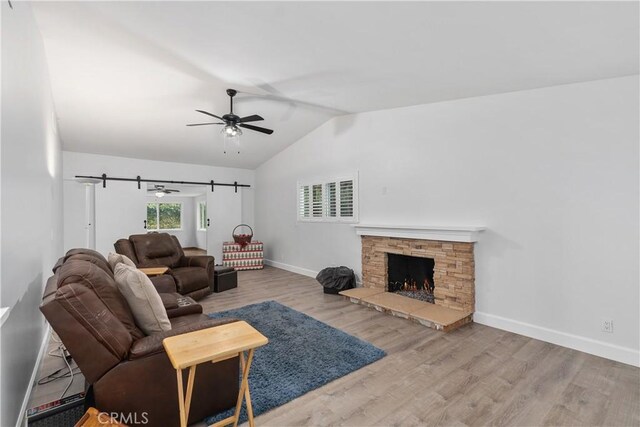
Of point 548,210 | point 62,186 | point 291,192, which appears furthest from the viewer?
point 291,192

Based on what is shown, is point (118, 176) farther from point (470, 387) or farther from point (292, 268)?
point (470, 387)

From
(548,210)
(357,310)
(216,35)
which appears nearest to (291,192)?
(357,310)

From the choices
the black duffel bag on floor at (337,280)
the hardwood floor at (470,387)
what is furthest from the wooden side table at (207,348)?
the black duffel bag on floor at (337,280)

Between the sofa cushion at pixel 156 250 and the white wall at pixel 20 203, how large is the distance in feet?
6.67

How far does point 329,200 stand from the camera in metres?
5.88

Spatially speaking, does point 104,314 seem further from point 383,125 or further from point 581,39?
point 383,125

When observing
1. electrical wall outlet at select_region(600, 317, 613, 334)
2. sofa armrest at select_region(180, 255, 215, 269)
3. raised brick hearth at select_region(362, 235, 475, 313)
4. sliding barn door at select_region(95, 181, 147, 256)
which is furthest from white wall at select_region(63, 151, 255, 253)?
electrical wall outlet at select_region(600, 317, 613, 334)

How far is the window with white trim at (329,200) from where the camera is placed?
5.42 m

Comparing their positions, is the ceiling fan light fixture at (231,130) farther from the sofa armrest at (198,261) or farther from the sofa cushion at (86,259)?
the sofa cushion at (86,259)

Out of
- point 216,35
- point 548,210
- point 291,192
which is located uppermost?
point 216,35

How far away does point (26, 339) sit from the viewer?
222 cm

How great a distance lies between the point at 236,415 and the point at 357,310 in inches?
98.4

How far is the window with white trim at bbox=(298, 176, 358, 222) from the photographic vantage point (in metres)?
5.42

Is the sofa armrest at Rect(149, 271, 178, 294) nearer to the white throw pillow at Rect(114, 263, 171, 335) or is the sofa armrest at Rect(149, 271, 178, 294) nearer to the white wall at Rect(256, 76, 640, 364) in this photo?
the white throw pillow at Rect(114, 263, 171, 335)
